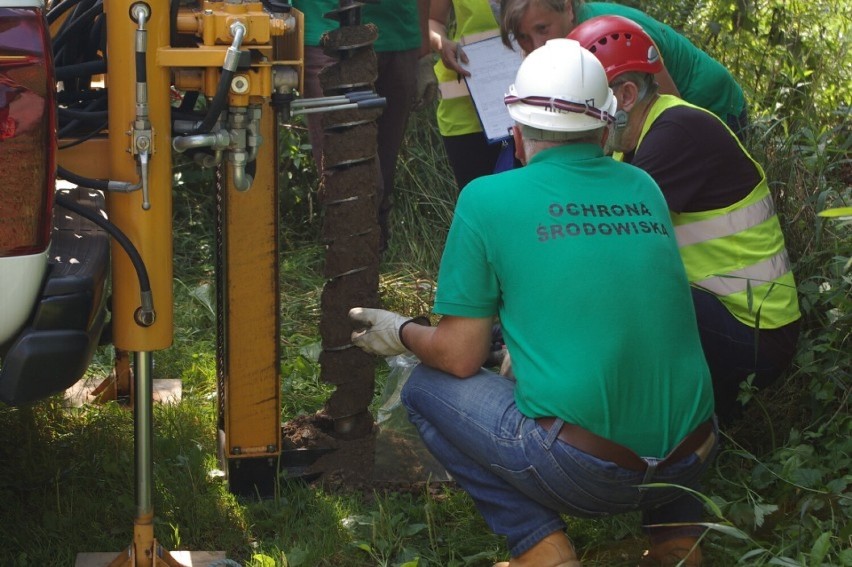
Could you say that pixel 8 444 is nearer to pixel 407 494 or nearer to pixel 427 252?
pixel 407 494

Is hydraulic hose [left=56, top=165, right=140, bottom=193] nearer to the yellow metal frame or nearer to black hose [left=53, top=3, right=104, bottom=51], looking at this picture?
the yellow metal frame

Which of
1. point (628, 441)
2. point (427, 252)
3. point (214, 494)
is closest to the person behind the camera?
point (628, 441)

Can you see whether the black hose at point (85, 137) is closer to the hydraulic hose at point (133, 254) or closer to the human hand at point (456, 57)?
the hydraulic hose at point (133, 254)

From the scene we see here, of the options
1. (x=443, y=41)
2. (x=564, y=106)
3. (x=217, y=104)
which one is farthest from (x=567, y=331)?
(x=443, y=41)

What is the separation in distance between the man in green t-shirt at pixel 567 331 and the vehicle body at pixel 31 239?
954mm

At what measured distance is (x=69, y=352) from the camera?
286cm

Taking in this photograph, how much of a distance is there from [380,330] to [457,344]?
424 millimetres

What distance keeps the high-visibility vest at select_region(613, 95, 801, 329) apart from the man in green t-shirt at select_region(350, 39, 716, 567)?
2.13ft

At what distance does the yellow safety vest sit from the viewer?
5.23m

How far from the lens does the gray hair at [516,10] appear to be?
471 centimetres

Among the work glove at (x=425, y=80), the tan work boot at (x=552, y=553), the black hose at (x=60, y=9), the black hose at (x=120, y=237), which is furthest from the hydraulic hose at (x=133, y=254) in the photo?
the work glove at (x=425, y=80)

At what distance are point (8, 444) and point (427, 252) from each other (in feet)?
8.35

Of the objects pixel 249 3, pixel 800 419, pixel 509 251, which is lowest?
pixel 800 419

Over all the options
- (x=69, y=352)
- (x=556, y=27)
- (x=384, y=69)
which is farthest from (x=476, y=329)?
(x=384, y=69)
